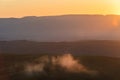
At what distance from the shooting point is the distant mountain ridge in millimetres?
72825

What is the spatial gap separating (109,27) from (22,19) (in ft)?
51.1

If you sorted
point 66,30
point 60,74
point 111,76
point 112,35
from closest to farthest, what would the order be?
point 111,76 → point 60,74 → point 112,35 → point 66,30

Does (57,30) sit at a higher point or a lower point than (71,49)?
higher

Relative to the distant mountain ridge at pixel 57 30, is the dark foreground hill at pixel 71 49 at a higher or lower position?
lower

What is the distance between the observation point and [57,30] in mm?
83438

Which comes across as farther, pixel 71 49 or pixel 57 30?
pixel 57 30

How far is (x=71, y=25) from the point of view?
277 feet

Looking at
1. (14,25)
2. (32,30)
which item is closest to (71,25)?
(32,30)

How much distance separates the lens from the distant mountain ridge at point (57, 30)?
239ft

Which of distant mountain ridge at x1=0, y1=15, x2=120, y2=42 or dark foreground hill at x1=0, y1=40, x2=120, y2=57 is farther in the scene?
distant mountain ridge at x1=0, y1=15, x2=120, y2=42

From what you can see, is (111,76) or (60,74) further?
(60,74)

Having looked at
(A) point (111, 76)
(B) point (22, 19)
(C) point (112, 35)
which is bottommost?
(A) point (111, 76)

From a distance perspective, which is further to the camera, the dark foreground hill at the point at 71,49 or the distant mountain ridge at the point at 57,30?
the distant mountain ridge at the point at 57,30

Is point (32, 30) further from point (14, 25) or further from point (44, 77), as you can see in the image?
point (44, 77)
